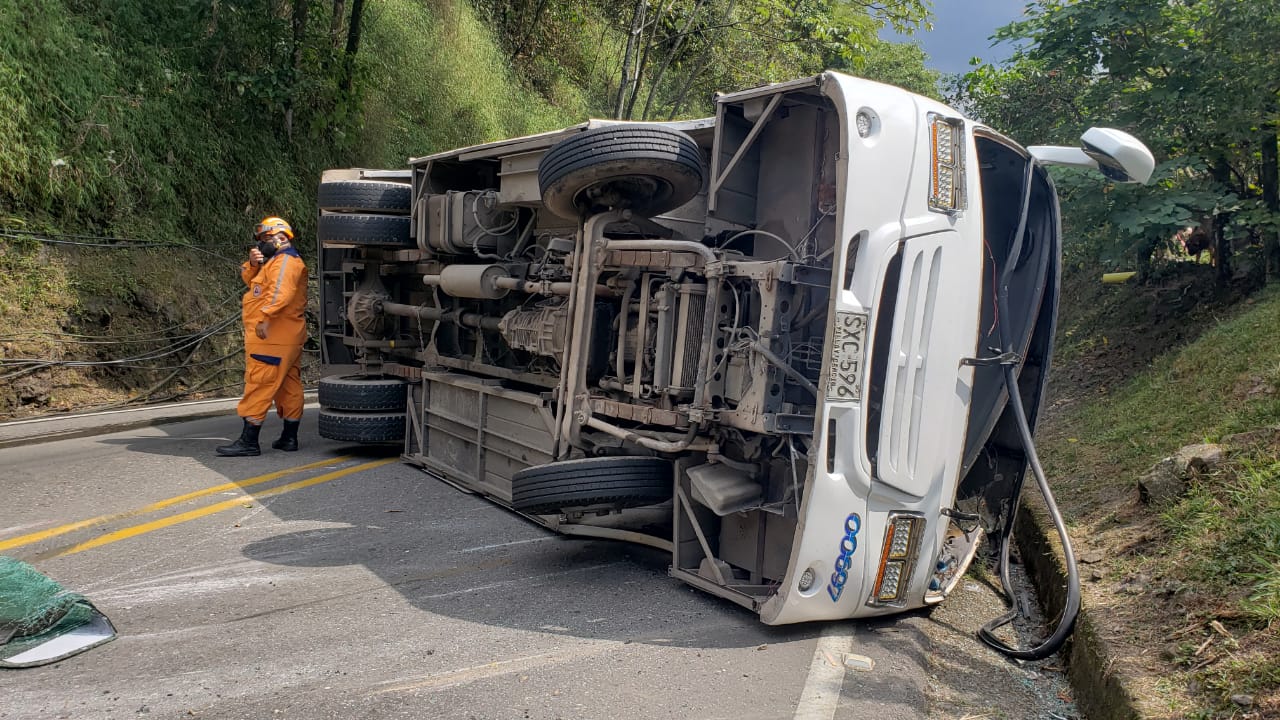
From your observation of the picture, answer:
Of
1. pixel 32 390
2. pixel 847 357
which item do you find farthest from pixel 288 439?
pixel 847 357

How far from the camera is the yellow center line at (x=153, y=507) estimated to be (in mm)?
4566

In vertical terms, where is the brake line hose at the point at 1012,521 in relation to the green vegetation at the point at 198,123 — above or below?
below

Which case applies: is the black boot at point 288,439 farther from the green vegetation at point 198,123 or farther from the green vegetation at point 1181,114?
the green vegetation at point 1181,114

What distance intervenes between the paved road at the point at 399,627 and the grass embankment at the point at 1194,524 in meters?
0.63

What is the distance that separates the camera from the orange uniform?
6.79 meters

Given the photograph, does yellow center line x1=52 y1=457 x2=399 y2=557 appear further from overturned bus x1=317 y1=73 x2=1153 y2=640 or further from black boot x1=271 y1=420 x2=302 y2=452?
overturned bus x1=317 y1=73 x2=1153 y2=640

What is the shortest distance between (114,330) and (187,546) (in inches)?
213

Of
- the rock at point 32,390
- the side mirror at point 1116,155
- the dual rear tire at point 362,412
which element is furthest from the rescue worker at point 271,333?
the side mirror at point 1116,155

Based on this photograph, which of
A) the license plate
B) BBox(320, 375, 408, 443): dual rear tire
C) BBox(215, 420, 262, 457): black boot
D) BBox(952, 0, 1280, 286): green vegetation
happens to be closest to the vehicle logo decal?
the license plate

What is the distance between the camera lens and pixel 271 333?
22.6 feet

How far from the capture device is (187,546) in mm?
4590

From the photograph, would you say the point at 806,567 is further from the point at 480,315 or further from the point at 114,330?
the point at 114,330

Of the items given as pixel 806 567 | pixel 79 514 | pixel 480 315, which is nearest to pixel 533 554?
pixel 806 567

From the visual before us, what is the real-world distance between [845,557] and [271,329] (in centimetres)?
487
